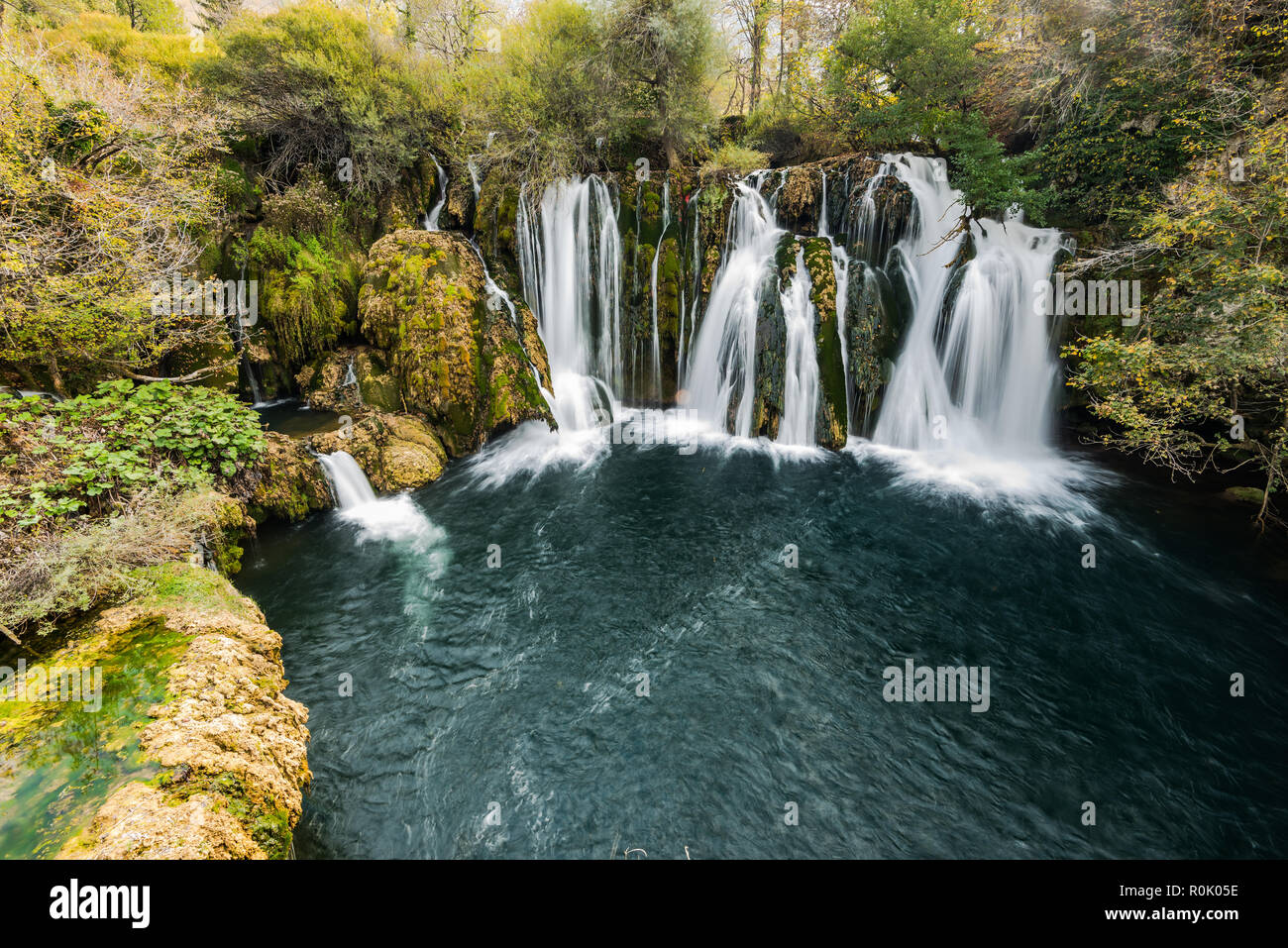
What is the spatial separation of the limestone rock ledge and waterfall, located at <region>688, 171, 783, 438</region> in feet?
36.0

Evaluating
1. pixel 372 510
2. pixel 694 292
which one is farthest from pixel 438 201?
pixel 372 510

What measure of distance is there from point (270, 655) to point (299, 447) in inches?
225

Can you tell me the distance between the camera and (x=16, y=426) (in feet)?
17.5

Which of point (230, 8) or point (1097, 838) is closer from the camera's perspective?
point (1097, 838)

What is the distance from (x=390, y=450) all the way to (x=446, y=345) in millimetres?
2876

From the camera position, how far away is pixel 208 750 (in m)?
3.44

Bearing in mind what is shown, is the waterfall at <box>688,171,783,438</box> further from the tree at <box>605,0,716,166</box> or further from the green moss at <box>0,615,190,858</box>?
the green moss at <box>0,615,190,858</box>

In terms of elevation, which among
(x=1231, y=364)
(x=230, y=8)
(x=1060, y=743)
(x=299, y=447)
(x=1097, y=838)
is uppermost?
(x=230, y=8)

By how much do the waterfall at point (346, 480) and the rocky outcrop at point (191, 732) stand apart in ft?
14.4

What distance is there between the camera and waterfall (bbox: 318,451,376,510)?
952 cm

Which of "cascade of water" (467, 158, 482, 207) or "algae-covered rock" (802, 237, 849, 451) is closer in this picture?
"algae-covered rock" (802, 237, 849, 451)

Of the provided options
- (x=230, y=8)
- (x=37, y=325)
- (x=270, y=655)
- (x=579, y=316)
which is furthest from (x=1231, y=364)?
(x=230, y=8)

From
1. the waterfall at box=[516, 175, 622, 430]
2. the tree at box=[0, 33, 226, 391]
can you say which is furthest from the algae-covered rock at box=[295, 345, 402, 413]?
the waterfall at box=[516, 175, 622, 430]

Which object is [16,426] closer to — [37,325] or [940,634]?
[37,325]
